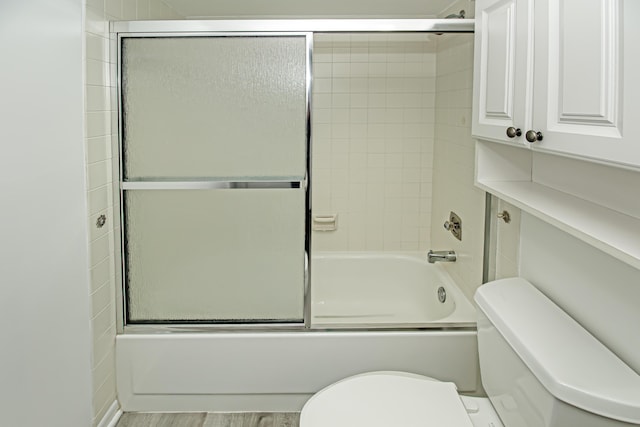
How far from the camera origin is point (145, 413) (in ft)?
8.63

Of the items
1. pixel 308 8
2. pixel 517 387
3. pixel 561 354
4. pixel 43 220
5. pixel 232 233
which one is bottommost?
pixel 517 387

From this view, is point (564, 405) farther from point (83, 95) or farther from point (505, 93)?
point (83, 95)

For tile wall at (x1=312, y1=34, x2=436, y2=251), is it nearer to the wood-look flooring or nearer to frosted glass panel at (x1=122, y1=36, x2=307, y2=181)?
frosted glass panel at (x1=122, y1=36, x2=307, y2=181)

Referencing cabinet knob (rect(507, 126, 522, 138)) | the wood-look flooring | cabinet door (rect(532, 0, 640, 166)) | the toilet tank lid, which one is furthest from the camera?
the wood-look flooring

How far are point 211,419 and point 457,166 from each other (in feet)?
5.71

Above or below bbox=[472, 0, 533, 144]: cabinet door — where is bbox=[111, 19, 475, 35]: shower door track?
above

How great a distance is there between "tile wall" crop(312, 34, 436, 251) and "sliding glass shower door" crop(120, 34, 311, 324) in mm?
1195

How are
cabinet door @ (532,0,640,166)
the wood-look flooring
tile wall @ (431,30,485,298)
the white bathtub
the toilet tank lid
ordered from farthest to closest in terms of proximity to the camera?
the white bathtub
tile wall @ (431,30,485,298)
the wood-look flooring
the toilet tank lid
cabinet door @ (532,0,640,166)

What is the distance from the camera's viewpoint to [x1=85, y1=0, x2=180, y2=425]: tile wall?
228 centimetres

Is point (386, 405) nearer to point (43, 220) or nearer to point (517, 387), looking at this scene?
point (517, 387)

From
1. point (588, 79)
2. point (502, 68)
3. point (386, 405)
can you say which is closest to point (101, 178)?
point (386, 405)

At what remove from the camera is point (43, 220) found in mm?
1979

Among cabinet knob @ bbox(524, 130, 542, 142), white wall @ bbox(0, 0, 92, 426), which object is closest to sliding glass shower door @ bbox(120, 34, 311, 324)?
white wall @ bbox(0, 0, 92, 426)

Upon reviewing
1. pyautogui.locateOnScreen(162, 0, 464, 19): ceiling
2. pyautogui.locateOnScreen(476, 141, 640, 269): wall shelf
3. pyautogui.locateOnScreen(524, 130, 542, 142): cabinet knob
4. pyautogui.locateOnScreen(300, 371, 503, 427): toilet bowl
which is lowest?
pyautogui.locateOnScreen(300, 371, 503, 427): toilet bowl
